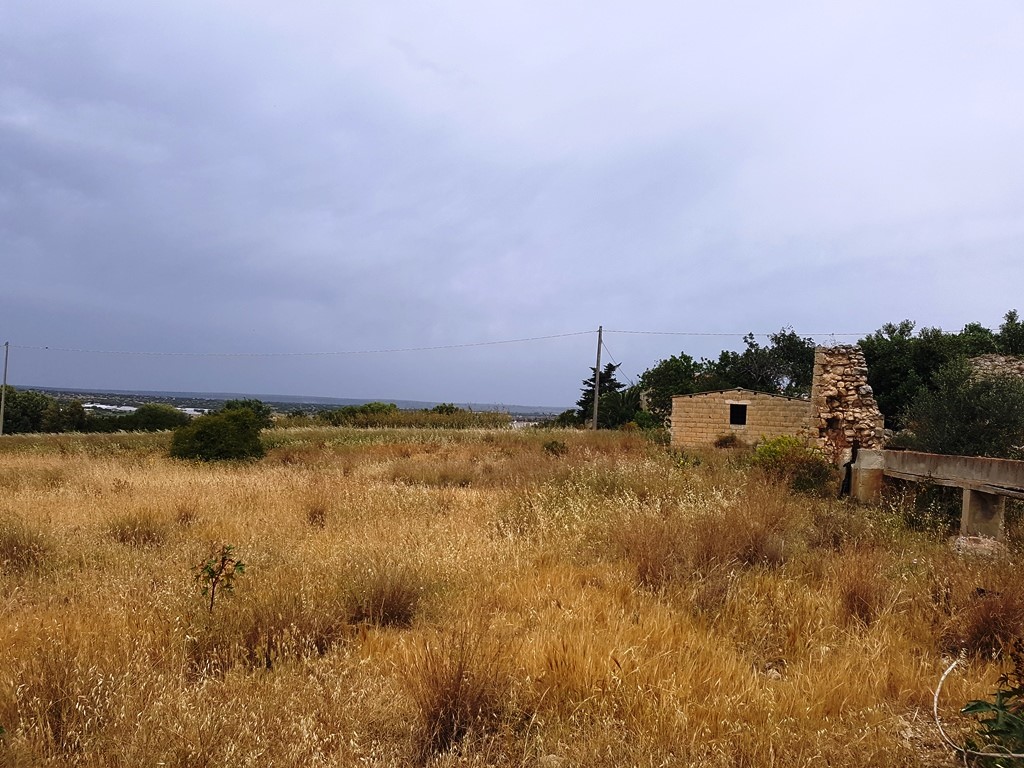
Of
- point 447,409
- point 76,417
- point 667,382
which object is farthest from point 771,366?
point 76,417

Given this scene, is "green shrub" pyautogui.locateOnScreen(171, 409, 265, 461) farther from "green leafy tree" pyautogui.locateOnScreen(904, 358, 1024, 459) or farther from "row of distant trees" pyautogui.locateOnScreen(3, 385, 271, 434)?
"row of distant trees" pyautogui.locateOnScreen(3, 385, 271, 434)

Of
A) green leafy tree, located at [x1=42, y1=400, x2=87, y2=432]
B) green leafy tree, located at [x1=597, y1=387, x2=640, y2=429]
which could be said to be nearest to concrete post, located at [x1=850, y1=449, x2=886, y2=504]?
green leafy tree, located at [x1=597, y1=387, x2=640, y2=429]

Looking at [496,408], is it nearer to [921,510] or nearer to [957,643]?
[921,510]

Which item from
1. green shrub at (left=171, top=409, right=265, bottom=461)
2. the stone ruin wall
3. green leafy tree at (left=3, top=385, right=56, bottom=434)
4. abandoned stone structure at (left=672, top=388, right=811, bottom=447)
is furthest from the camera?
green leafy tree at (left=3, top=385, right=56, bottom=434)

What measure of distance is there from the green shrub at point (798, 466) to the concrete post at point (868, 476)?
75 centimetres

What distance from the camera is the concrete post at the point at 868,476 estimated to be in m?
8.73

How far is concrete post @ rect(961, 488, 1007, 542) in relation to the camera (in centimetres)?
662

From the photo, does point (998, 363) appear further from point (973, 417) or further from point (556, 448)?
point (556, 448)

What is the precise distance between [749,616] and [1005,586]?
1814 millimetres

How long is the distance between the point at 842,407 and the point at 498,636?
10.6 metres

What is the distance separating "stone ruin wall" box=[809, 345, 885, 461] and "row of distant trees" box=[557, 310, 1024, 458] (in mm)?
892

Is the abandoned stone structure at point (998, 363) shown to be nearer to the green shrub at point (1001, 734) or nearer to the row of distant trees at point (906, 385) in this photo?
the row of distant trees at point (906, 385)

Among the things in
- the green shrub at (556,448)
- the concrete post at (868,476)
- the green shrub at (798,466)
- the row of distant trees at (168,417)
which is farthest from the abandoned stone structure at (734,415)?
the concrete post at (868,476)

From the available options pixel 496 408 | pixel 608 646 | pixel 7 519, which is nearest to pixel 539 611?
pixel 608 646
